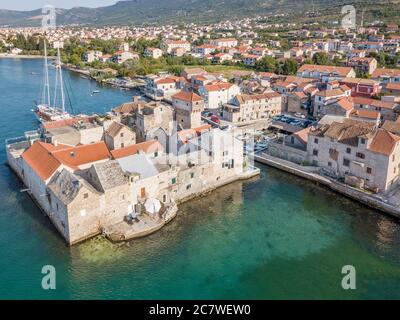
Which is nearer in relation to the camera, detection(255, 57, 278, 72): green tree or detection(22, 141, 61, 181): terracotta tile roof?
detection(22, 141, 61, 181): terracotta tile roof

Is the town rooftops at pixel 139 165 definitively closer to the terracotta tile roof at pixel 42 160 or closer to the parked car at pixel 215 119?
the terracotta tile roof at pixel 42 160

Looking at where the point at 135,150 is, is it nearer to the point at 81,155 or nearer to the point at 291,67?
the point at 81,155

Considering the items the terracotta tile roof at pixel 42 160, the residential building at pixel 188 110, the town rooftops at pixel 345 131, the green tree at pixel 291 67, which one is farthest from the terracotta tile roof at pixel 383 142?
the green tree at pixel 291 67

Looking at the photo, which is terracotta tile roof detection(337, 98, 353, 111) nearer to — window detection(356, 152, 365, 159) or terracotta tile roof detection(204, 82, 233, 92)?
window detection(356, 152, 365, 159)

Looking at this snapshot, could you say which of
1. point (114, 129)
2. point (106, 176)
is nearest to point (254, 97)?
point (114, 129)

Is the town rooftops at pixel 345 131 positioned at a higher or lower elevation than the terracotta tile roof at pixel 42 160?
higher

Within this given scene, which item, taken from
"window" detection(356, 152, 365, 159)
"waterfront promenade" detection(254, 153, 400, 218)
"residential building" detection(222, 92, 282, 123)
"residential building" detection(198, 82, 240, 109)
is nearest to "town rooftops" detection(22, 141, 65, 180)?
"waterfront promenade" detection(254, 153, 400, 218)
